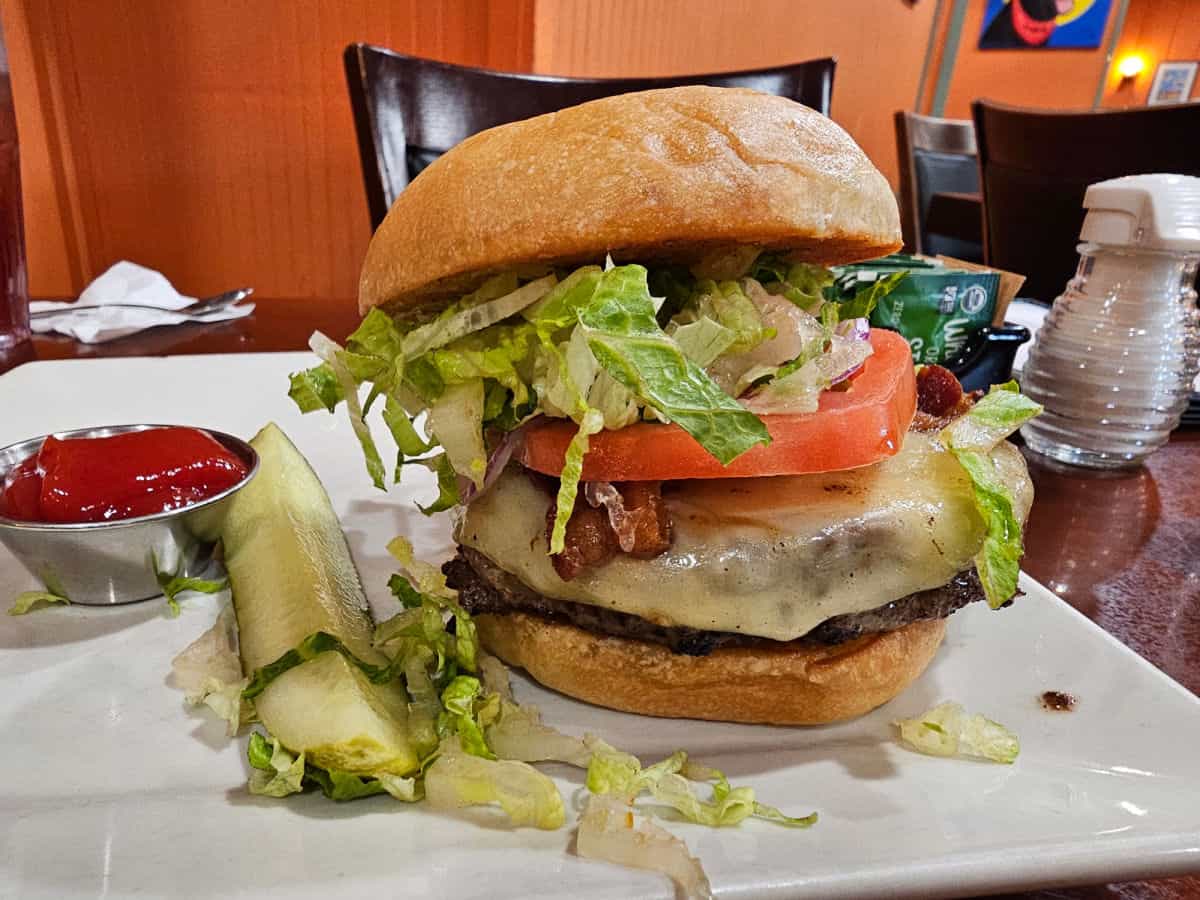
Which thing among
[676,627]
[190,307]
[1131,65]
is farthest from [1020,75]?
[676,627]

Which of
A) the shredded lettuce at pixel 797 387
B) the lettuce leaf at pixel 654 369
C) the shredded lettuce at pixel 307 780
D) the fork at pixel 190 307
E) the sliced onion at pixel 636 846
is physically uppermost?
the lettuce leaf at pixel 654 369

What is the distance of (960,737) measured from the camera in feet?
3.59

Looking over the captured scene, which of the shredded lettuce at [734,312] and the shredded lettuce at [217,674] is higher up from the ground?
the shredded lettuce at [734,312]

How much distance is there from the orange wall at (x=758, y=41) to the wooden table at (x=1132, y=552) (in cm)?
381

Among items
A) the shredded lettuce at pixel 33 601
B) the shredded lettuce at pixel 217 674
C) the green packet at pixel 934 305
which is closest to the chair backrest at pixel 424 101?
the green packet at pixel 934 305

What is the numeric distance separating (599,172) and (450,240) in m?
0.23

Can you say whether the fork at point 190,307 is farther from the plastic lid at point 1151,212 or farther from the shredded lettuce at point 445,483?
the plastic lid at point 1151,212

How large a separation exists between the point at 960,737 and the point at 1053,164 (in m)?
3.96

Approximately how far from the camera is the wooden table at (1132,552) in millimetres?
1337

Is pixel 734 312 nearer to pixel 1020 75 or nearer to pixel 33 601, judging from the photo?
pixel 33 601

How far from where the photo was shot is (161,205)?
16.7 feet

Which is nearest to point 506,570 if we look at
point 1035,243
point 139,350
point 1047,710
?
point 1047,710

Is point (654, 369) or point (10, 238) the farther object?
point (10, 238)

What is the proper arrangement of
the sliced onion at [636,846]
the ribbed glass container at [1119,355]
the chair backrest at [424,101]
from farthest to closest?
the chair backrest at [424,101], the ribbed glass container at [1119,355], the sliced onion at [636,846]
